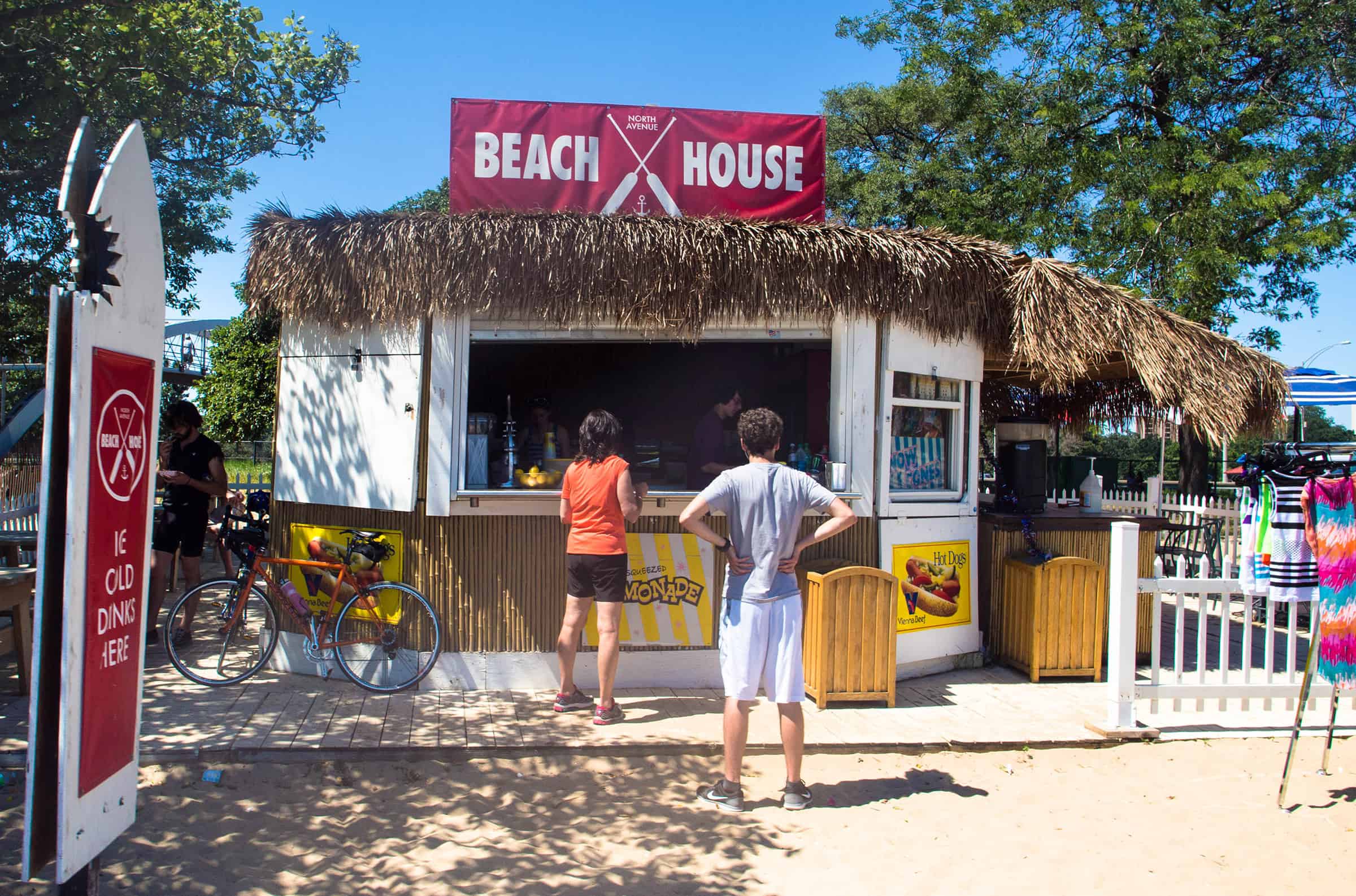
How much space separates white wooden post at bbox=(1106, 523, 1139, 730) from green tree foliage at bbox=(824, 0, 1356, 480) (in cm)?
800

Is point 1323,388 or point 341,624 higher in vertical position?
point 1323,388

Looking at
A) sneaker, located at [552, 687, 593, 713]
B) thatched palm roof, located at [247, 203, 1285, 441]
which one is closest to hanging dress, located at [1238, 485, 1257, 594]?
thatched palm roof, located at [247, 203, 1285, 441]

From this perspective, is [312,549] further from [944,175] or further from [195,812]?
[944,175]

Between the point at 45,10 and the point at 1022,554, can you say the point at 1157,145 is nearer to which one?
the point at 1022,554

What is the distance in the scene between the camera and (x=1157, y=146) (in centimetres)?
1320

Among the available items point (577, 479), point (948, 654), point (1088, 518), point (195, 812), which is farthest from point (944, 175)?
point (195, 812)

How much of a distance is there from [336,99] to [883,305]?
12915 millimetres

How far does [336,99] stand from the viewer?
51.4 feet

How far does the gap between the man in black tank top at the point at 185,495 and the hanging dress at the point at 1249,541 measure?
642 centimetres

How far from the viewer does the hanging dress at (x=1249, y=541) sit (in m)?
5.02

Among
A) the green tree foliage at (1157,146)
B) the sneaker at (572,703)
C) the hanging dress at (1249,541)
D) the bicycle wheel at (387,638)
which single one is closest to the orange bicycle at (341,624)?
the bicycle wheel at (387,638)

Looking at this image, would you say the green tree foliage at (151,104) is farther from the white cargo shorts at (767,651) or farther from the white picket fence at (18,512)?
the white cargo shorts at (767,651)

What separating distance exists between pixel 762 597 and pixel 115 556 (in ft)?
8.33

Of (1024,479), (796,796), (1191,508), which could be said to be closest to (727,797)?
(796,796)
